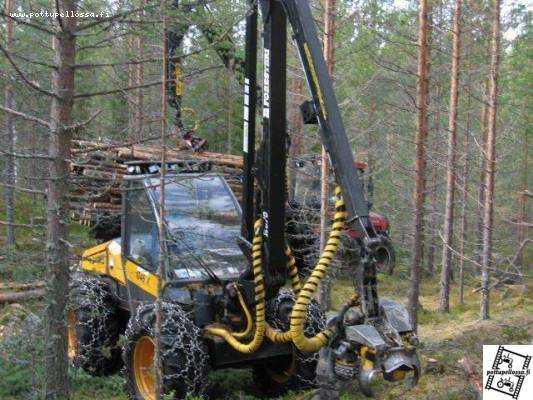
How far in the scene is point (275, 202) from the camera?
5.75 meters

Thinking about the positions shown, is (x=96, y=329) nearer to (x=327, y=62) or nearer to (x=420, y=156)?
(x=420, y=156)

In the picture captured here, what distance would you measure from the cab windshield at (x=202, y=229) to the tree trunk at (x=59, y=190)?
3.81 feet

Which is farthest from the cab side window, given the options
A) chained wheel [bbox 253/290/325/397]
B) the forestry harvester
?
chained wheel [bbox 253/290/325/397]

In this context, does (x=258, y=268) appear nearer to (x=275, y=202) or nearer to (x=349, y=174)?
(x=275, y=202)

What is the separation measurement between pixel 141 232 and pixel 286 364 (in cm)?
223

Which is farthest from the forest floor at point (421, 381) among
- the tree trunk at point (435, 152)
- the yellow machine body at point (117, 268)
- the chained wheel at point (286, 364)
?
the tree trunk at point (435, 152)

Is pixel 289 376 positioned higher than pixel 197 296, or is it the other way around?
pixel 197 296

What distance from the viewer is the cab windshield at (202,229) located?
22.3 ft

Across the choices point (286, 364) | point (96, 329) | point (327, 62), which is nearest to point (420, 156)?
point (327, 62)

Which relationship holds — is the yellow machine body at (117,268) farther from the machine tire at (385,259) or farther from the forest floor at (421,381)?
the machine tire at (385,259)

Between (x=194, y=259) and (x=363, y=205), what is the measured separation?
2.55m

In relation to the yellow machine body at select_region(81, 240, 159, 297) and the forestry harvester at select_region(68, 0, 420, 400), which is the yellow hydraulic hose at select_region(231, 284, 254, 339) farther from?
the yellow machine body at select_region(81, 240, 159, 297)

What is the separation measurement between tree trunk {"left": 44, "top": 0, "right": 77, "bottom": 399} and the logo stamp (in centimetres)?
395

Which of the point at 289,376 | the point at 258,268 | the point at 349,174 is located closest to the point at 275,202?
the point at 258,268
